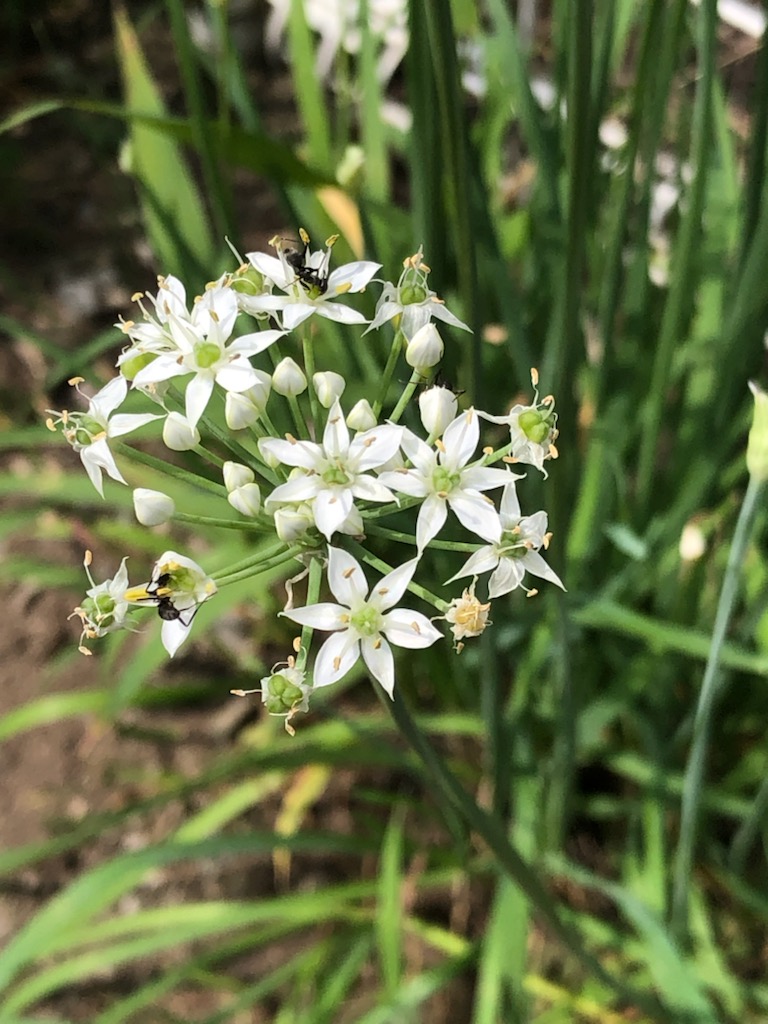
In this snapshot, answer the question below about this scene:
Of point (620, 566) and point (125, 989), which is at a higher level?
point (620, 566)

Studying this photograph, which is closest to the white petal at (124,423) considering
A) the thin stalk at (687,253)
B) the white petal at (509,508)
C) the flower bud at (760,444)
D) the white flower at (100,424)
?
the white flower at (100,424)

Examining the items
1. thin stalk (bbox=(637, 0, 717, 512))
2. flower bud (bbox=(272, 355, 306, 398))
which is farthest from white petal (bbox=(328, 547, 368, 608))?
thin stalk (bbox=(637, 0, 717, 512))

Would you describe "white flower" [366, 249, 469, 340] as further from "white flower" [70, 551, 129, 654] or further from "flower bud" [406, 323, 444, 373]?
"white flower" [70, 551, 129, 654]

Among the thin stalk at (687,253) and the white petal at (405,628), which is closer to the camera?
the white petal at (405,628)

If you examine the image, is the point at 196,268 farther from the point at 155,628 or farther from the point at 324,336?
the point at 155,628

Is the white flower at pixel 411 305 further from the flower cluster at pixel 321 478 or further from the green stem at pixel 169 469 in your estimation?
the green stem at pixel 169 469

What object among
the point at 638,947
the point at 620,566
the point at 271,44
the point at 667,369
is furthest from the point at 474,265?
the point at 271,44
